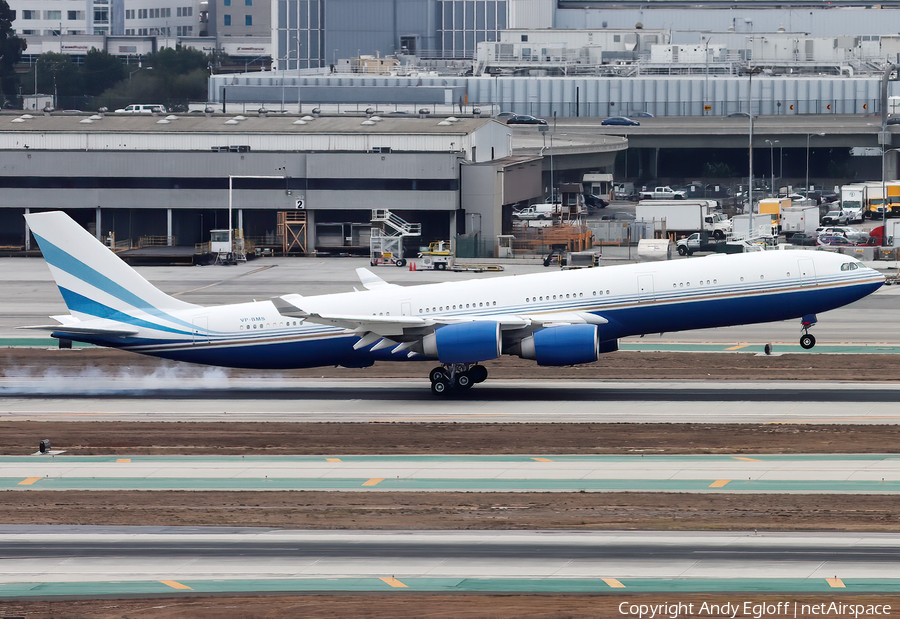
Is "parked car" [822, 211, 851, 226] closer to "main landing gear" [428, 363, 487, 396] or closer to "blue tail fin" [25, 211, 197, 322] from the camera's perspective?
"main landing gear" [428, 363, 487, 396]

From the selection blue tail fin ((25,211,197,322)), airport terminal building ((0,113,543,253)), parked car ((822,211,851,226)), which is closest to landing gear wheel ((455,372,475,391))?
blue tail fin ((25,211,197,322))

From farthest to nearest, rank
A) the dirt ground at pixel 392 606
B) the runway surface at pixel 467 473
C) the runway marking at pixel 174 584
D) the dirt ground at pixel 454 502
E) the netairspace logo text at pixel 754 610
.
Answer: the runway surface at pixel 467 473 < the runway marking at pixel 174 584 < the dirt ground at pixel 454 502 < the dirt ground at pixel 392 606 < the netairspace logo text at pixel 754 610

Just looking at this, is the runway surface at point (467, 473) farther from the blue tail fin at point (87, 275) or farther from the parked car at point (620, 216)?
the parked car at point (620, 216)

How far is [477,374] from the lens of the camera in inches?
2148

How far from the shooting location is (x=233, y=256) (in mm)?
110312

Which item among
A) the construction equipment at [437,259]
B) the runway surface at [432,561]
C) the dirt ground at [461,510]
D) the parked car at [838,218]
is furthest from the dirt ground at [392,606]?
the parked car at [838,218]

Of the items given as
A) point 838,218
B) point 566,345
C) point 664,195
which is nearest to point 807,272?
point 566,345

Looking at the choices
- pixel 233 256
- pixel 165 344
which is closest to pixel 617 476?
pixel 165 344

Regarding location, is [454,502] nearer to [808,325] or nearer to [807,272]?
[807,272]

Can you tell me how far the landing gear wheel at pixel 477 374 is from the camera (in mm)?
54312

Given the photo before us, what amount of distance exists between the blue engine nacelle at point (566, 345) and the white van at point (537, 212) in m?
84.4

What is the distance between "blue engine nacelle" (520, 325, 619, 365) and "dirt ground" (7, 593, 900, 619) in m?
22.0

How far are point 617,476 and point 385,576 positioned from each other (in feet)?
39.5

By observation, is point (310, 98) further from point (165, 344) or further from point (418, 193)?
point (165, 344)
